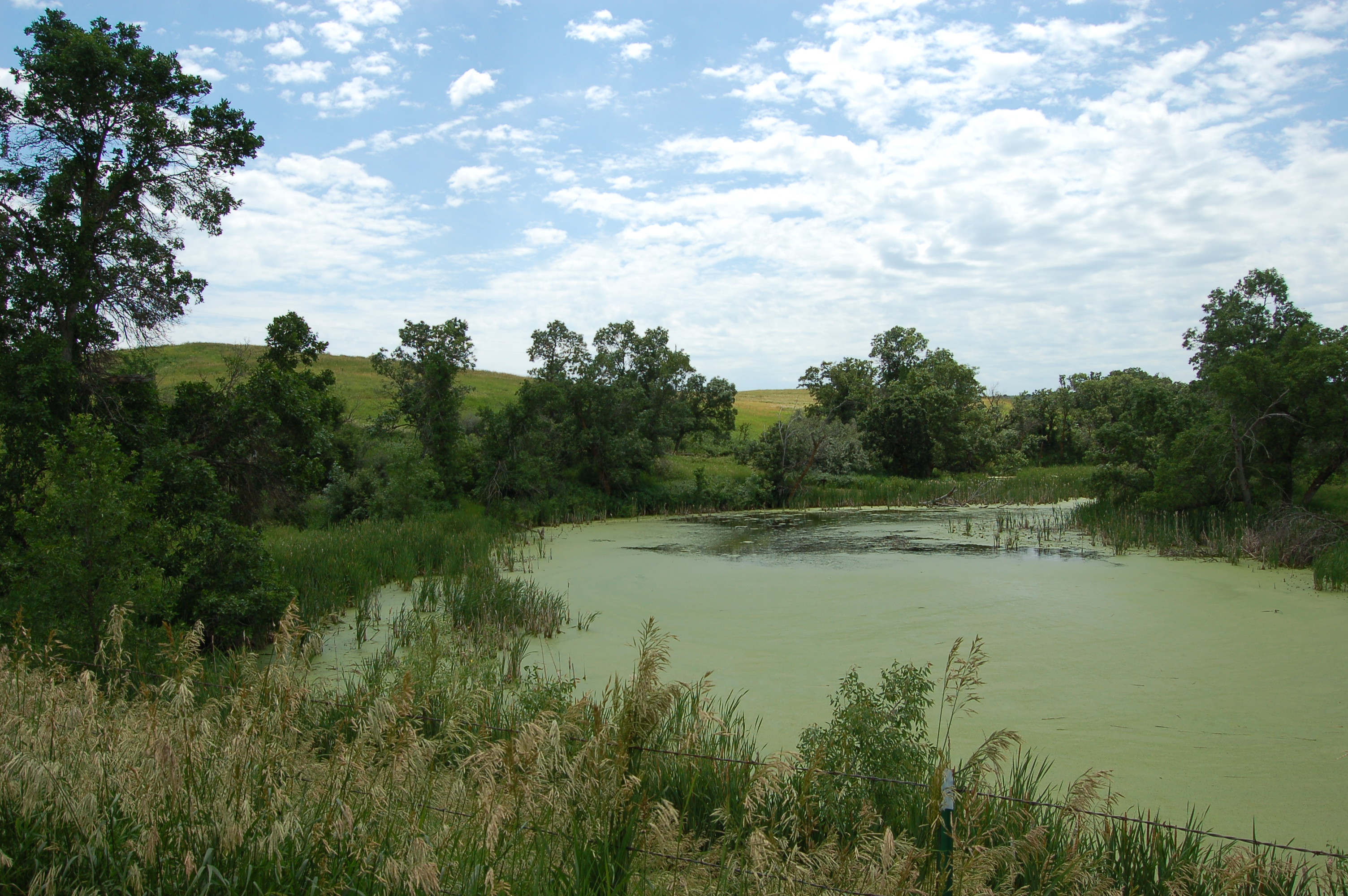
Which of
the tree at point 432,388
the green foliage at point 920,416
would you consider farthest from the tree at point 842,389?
the tree at point 432,388

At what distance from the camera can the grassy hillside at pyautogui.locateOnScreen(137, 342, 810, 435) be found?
32688mm

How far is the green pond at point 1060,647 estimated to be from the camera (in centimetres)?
512

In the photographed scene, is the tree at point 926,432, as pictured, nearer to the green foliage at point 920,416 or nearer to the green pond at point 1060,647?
the green foliage at point 920,416

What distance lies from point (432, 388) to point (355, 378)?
21987mm

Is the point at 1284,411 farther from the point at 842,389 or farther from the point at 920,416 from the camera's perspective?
the point at 842,389

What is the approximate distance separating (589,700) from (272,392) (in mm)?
6792

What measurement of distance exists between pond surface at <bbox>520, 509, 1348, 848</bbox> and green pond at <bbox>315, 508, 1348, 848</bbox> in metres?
0.03

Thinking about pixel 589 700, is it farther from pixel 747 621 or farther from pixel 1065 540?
pixel 1065 540

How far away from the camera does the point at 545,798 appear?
2.98 m

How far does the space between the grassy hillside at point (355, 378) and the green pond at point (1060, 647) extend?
50.6ft

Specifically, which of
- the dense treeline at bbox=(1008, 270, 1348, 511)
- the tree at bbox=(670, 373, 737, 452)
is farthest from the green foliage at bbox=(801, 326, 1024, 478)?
the dense treeline at bbox=(1008, 270, 1348, 511)

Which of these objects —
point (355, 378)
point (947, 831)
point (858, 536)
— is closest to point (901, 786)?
point (947, 831)

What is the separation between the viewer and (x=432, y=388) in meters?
20.8

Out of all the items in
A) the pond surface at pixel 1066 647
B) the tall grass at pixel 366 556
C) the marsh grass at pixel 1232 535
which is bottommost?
the pond surface at pixel 1066 647
